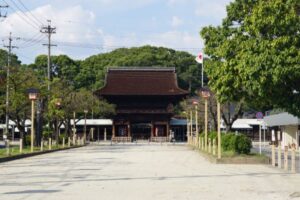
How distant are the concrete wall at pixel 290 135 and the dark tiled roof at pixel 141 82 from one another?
25704mm

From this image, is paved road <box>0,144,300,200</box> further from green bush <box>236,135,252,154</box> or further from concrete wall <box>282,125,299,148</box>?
concrete wall <box>282,125,299,148</box>

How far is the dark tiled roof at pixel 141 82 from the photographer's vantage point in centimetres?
8269

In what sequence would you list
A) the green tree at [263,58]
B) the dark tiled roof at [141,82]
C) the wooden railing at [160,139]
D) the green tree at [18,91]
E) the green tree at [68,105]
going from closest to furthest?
the green tree at [263,58]
the green tree at [18,91]
the green tree at [68,105]
the wooden railing at [160,139]
the dark tiled roof at [141,82]

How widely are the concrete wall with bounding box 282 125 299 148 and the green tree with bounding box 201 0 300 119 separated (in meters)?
37.2

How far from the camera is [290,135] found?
56.0m

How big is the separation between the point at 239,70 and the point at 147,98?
69016 mm

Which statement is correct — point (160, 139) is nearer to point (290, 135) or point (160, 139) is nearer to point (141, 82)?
point (141, 82)

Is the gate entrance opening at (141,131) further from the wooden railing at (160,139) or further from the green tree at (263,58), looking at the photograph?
the green tree at (263,58)

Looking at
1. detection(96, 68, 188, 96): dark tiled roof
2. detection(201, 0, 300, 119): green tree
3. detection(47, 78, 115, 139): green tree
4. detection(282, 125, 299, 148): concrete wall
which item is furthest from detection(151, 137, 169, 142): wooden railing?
detection(201, 0, 300, 119): green tree

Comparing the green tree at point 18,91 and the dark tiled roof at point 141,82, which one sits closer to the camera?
the green tree at point 18,91

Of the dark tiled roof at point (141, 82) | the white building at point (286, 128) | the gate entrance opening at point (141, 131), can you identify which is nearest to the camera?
the white building at point (286, 128)

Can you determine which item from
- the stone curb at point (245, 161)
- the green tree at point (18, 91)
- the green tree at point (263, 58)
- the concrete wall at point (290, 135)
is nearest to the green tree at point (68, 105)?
the green tree at point (18, 91)

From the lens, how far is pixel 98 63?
4262 inches

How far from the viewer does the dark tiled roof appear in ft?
271
